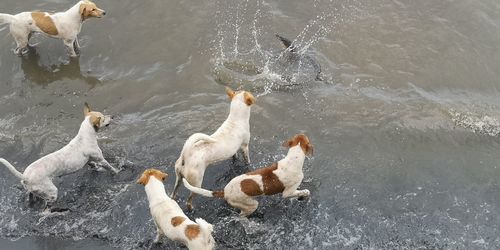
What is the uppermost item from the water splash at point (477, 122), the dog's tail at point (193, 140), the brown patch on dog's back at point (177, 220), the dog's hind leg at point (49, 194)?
the dog's tail at point (193, 140)

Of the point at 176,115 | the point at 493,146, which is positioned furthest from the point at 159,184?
Result: the point at 493,146

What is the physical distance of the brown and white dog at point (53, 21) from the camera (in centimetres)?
859

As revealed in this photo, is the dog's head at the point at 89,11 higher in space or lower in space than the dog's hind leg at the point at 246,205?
higher

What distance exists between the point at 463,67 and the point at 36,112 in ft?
24.6

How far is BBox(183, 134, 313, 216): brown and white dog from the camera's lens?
19.5 ft

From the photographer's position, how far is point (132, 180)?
7109mm

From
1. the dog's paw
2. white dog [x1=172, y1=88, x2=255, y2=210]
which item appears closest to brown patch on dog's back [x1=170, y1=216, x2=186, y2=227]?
white dog [x1=172, y1=88, x2=255, y2=210]

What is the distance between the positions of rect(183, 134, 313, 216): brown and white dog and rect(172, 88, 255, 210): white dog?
29 cm

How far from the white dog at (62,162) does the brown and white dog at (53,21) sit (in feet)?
8.52

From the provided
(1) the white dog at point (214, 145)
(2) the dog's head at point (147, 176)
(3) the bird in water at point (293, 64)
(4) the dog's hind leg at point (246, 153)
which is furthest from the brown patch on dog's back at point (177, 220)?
(3) the bird in water at point (293, 64)

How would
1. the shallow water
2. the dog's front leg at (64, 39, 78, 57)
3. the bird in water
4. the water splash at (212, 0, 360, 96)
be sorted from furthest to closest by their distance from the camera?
the dog's front leg at (64, 39, 78, 57) < the bird in water < the water splash at (212, 0, 360, 96) < the shallow water

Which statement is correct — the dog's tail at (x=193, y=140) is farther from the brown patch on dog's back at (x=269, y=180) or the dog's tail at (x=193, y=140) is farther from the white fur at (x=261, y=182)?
the brown patch on dog's back at (x=269, y=180)

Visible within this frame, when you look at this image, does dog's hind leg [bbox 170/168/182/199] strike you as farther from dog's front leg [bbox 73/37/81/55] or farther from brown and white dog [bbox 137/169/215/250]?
dog's front leg [bbox 73/37/81/55]

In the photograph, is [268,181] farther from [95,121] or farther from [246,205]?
[95,121]
